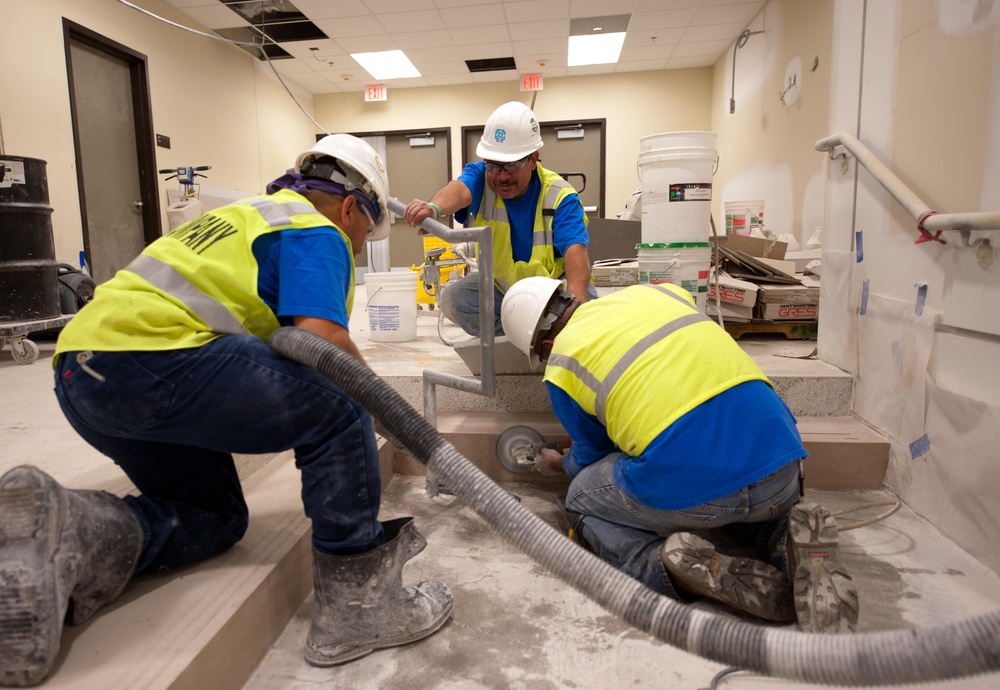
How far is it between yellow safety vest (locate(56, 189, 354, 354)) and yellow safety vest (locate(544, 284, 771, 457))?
2.26 ft

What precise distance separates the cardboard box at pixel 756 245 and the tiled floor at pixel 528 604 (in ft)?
7.51

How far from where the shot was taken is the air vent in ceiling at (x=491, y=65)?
23.9 feet

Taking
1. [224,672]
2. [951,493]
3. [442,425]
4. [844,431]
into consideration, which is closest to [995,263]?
[951,493]

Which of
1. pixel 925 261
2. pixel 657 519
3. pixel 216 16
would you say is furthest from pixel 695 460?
pixel 216 16

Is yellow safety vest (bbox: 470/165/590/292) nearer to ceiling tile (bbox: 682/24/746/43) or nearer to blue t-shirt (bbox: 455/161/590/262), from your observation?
blue t-shirt (bbox: 455/161/590/262)

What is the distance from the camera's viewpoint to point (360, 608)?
1.24 metres

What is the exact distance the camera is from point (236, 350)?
1.09m

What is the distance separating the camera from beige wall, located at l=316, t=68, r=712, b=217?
25.4ft

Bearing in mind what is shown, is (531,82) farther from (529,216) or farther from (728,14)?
(529,216)

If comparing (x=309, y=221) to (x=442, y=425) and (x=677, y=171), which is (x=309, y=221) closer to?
(x=442, y=425)

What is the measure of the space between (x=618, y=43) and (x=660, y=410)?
655cm

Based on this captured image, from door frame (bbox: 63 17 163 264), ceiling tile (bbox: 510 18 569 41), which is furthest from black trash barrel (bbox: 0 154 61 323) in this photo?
Result: ceiling tile (bbox: 510 18 569 41)

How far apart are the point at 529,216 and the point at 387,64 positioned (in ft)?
18.9

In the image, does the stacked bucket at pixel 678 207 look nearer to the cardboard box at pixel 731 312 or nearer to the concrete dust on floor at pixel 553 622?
the cardboard box at pixel 731 312
